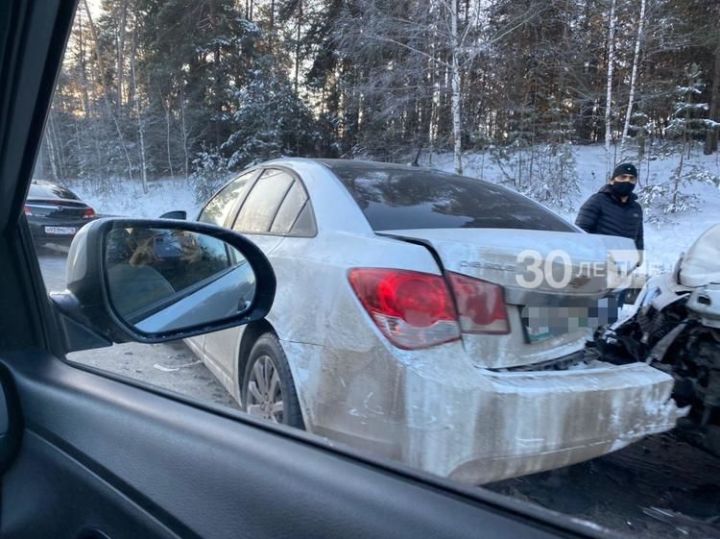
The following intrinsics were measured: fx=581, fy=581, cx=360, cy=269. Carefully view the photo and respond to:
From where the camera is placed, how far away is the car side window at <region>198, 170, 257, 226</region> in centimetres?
392

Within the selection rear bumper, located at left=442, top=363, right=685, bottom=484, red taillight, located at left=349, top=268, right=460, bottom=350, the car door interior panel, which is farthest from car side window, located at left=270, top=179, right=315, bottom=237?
the car door interior panel

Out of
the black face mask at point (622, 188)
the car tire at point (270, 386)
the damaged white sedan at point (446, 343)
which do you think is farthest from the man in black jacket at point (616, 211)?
the car tire at point (270, 386)

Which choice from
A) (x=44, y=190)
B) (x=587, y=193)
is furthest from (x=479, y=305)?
(x=587, y=193)

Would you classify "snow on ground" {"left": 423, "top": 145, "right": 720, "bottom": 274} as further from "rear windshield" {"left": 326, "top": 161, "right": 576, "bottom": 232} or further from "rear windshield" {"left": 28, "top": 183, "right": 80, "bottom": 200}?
"rear windshield" {"left": 28, "top": 183, "right": 80, "bottom": 200}

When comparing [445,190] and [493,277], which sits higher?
[445,190]

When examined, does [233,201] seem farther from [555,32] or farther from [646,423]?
[555,32]

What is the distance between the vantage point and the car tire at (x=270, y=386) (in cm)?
254

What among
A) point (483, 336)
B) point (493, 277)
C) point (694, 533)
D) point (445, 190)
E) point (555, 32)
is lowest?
point (694, 533)

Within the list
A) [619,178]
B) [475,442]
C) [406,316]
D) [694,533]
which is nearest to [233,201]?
[406,316]

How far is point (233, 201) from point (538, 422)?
2611mm

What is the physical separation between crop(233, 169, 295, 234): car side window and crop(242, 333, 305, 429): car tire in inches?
28.9

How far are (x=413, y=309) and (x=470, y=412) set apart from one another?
1.34ft

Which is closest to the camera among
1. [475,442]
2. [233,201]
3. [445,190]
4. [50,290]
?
[50,290]

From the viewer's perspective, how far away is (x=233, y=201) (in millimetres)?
3963
